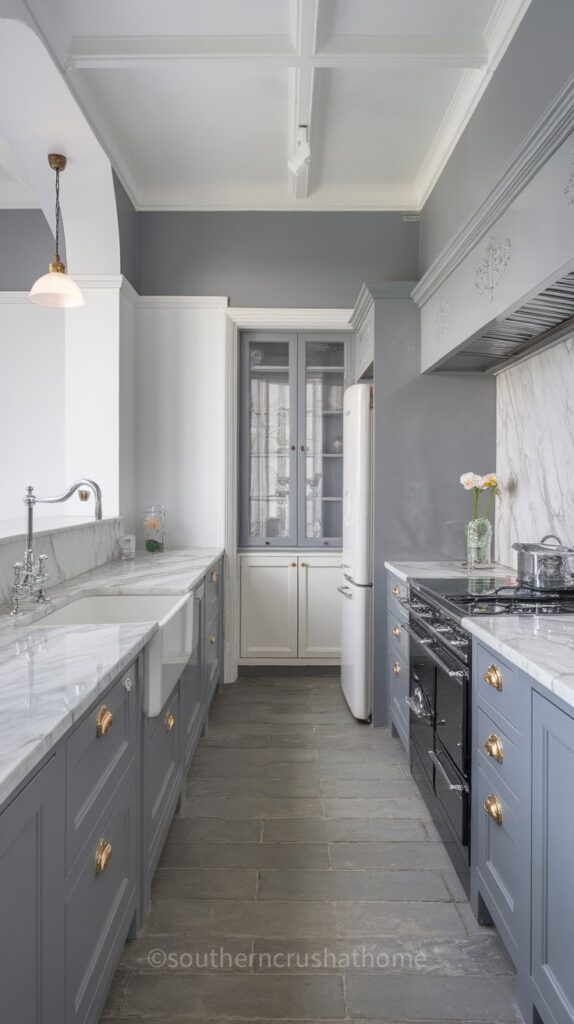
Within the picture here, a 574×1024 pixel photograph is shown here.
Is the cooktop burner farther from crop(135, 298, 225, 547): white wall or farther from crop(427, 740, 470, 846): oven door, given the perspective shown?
crop(135, 298, 225, 547): white wall

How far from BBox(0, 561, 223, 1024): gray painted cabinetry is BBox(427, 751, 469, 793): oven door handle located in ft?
2.97

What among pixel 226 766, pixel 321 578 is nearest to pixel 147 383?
pixel 321 578

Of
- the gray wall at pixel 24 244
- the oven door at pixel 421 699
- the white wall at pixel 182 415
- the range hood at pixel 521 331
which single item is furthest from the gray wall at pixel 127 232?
the oven door at pixel 421 699

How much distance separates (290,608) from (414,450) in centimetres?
147

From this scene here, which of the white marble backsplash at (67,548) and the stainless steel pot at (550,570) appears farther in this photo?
the stainless steel pot at (550,570)

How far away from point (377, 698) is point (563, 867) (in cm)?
209

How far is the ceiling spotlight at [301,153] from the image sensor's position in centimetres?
306

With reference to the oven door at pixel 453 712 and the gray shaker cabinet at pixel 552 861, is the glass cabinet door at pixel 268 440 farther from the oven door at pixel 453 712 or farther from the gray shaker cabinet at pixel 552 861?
the gray shaker cabinet at pixel 552 861

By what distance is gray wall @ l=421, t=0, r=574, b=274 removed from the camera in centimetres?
192

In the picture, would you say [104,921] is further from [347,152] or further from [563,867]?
[347,152]

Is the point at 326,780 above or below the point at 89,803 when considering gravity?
below

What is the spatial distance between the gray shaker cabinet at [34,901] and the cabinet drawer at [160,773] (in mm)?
655

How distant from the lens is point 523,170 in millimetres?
1799

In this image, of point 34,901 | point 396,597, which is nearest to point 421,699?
point 396,597
